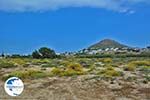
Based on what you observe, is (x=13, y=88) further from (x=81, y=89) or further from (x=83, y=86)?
(x=83, y=86)

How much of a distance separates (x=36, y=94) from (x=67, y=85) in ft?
13.0

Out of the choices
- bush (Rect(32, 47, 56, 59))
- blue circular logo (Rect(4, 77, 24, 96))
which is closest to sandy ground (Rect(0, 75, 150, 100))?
blue circular logo (Rect(4, 77, 24, 96))

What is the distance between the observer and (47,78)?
130 feet

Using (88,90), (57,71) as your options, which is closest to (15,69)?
(57,71)

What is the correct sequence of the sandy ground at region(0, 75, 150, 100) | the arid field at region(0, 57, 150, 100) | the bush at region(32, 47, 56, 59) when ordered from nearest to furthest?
the sandy ground at region(0, 75, 150, 100) < the arid field at region(0, 57, 150, 100) < the bush at region(32, 47, 56, 59)

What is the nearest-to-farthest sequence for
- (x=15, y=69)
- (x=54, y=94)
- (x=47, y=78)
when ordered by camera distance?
(x=54, y=94)
(x=47, y=78)
(x=15, y=69)

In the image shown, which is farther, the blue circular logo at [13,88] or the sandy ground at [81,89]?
the sandy ground at [81,89]

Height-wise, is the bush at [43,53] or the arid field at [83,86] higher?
the bush at [43,53]

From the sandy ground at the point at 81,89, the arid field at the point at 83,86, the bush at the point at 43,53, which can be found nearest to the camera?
the sandy ground at the point at 81,89

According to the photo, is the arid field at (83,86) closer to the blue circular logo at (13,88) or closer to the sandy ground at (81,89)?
the sandy ground at (81,89)

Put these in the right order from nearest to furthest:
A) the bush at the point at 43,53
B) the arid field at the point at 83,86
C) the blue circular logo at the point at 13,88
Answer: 1. the blue circular logo at the point at 13,88
2. the arid field at the point at 83,86
3. the bush at the point at 43,53

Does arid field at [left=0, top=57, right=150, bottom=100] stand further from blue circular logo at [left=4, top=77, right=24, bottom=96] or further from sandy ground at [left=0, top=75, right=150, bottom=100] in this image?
blue circular logo at [left=4, top=77, right=24, bottom=96]

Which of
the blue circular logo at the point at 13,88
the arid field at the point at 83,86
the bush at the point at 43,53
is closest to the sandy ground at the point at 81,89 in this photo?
the arid field at the point at 83,86

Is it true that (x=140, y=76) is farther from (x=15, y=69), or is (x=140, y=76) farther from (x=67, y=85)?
(x=15, y=69)
